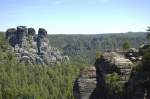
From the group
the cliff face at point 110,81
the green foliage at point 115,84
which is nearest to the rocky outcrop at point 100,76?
the cliff face at point 110,81

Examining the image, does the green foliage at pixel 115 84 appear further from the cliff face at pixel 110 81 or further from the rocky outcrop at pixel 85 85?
the rocky outcrop at pixel 85 85

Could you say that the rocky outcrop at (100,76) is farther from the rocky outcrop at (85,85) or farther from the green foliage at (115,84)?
the green foliage at (115,84)

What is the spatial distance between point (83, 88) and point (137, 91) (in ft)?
50.8

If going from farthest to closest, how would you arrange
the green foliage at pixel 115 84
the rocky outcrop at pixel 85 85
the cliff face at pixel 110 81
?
the rocky outcrop at pixel 85 85 < the green foliage at pixel 115 84 < the cliff face at pixel 110 81

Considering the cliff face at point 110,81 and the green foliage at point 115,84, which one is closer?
the cliff face at point 110,81

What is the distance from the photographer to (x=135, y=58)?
5628 centimetres

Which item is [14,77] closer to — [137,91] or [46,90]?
[46,90]

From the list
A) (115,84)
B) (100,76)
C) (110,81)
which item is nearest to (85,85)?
(100,76)

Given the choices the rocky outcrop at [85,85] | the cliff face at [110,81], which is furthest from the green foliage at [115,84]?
the rocky outcrop at [85,85]

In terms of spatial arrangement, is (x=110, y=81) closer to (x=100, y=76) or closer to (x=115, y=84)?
(x=115, y=84)

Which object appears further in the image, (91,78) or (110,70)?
(91,78)

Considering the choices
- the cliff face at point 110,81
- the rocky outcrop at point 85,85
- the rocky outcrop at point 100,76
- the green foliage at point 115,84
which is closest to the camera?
the cliff face at point 110,81

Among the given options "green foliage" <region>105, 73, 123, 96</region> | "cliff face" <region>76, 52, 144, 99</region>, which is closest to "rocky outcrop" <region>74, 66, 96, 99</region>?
"cliff face" <region>76, 52, 144, 99</region>

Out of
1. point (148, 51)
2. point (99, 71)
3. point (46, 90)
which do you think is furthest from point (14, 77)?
point (148, 51)
